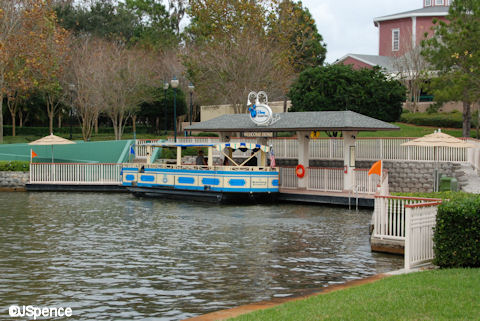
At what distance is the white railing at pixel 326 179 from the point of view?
2917cm

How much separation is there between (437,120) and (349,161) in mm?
22739

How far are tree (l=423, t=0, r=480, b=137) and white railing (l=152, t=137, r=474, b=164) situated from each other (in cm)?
467

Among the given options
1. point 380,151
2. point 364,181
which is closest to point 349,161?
point 364,181

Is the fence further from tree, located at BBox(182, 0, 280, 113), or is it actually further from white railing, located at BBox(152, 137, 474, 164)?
tree, located at BBox(182, 0, 280, 113)

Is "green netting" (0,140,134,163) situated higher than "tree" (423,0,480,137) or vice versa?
"tree" (423,0,480,137)

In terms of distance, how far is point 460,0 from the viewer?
3525 centimetres

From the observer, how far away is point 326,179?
96.5ft

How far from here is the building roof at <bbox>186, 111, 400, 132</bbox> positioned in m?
28.6

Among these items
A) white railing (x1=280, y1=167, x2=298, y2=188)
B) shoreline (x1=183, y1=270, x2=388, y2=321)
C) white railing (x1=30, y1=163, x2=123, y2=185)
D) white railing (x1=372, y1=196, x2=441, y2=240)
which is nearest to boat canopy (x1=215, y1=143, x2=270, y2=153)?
white railing (x1=280, y1=167, x2=298, y2=188)

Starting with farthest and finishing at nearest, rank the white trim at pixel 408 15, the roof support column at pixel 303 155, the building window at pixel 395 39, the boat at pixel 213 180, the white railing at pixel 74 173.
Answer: the building window at pixel 395 39 < the white trim at pixel 408 15 < the white railing at pixel 74 173 < the roof support column at pixel 303 155 < the boat at pixel 213 180

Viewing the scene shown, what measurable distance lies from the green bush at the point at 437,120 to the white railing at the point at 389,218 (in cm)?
3421

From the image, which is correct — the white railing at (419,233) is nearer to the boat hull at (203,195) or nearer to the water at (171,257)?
the water at (171,257)

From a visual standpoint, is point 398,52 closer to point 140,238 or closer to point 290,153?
point 290,153

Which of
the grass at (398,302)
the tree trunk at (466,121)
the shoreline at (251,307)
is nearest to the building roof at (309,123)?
the tree trunk at (466,121)
